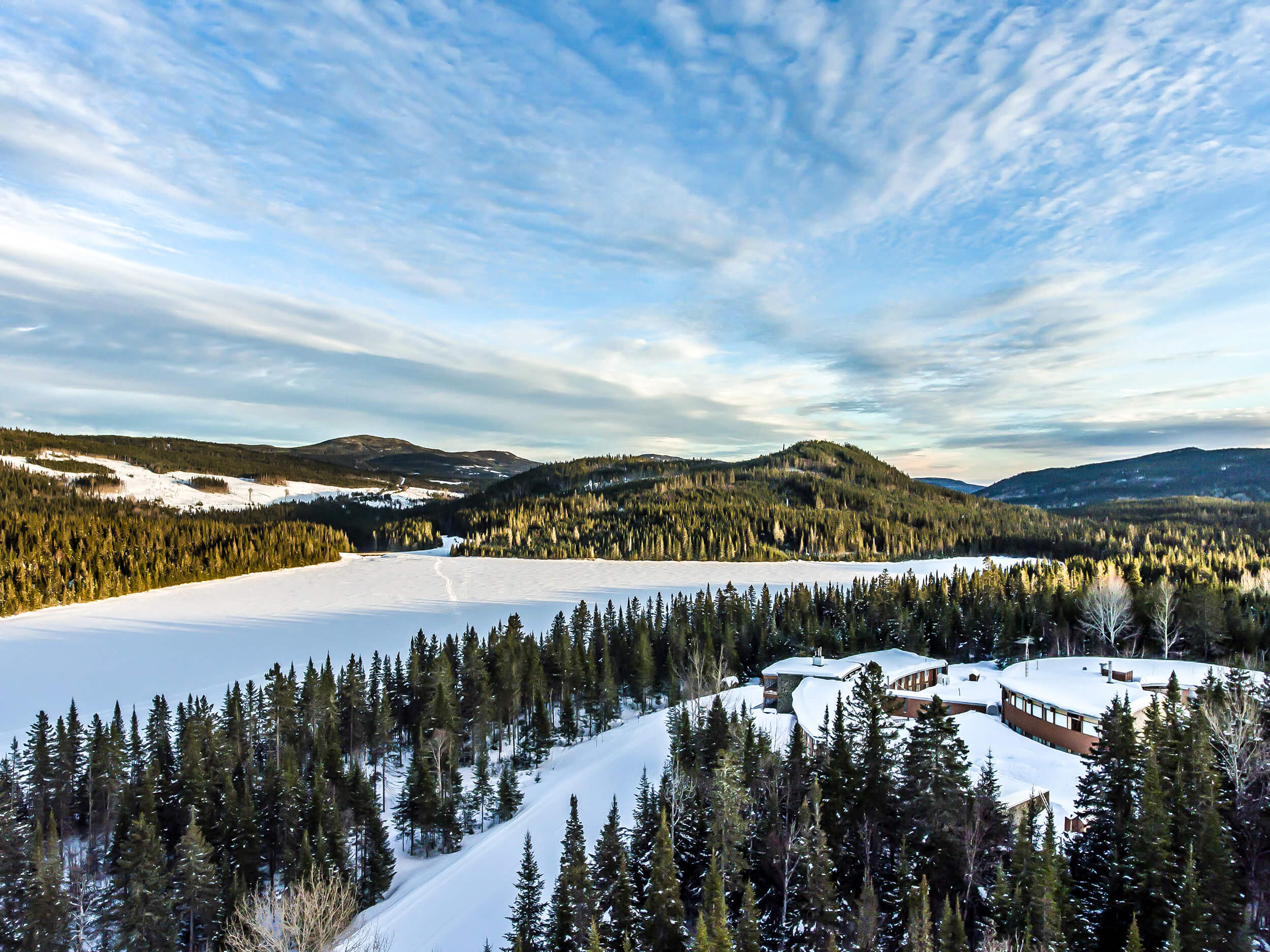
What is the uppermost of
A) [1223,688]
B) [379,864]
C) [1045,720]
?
[1223,688]

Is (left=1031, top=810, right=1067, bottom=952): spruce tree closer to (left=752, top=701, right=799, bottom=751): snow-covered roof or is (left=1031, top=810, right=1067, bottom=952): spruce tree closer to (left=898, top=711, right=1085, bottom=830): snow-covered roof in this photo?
(left=898, top=711, right=1085, bottom=830): snow-covered roof

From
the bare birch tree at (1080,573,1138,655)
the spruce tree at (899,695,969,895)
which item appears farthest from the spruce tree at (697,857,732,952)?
the bare birch tree at (1080,573,1138,655)

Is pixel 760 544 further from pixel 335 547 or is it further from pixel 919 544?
pixel 335 547

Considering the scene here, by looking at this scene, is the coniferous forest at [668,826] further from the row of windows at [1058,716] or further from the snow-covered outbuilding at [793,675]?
the row of windows at [1058,716]

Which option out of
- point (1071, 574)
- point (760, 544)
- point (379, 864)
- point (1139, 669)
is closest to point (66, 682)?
point (379, 864)

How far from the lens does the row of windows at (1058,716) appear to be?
138 ft

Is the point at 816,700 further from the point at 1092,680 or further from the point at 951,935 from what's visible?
the point at 951,935

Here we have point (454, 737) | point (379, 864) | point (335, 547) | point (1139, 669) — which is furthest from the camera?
point (335, 547)

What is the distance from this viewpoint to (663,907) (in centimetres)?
2664

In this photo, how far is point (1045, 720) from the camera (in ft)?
147

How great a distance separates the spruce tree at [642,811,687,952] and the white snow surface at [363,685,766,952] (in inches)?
372

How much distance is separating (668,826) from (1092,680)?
127 ft

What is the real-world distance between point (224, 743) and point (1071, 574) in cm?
11408

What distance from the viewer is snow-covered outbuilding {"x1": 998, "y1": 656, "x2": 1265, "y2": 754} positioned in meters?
42.6
